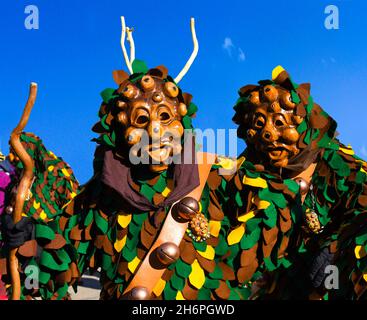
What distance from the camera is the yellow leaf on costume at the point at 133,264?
307cm

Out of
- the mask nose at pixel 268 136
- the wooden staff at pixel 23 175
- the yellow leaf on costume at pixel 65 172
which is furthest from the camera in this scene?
the yellow leaf on costume at pixel 65 172

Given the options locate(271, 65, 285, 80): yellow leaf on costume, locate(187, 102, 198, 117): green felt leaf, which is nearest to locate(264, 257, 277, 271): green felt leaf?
locate(187, 102, 198, 117): green felt leaf

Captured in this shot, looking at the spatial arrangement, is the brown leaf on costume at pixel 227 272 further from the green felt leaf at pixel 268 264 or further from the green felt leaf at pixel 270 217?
the green felt leaf at pixel 270 217

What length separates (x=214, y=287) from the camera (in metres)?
3.18

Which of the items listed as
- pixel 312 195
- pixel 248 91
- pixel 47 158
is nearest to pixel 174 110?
pixel 248 91

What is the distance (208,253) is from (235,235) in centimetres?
20

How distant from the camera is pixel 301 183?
371cm

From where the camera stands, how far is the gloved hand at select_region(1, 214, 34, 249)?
3035 mm

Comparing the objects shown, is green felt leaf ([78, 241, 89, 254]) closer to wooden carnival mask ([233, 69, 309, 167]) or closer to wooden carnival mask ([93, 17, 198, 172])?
wooden carnival mask ([93, 17, 198, 172])

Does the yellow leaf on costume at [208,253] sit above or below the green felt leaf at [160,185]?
below

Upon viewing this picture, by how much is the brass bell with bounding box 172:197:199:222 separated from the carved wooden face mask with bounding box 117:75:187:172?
0.77 ft

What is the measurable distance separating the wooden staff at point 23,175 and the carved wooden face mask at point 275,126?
5.33 ft

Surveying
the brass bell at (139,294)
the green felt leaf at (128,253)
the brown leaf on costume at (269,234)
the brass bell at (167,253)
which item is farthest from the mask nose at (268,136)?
the brass bell at (139,294)

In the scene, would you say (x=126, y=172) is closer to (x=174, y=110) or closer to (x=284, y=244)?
(x=174, y=110)
